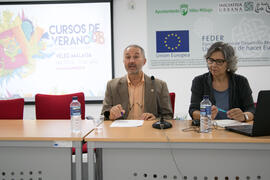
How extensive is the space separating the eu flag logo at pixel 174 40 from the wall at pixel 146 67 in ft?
0.85

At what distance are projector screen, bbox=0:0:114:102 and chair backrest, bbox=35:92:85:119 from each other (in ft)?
3.92

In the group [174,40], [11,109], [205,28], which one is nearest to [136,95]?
[11,109]

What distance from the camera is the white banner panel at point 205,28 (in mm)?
3420

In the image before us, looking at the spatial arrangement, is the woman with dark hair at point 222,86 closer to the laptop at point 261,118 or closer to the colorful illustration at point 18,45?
the laptop at point 261,118

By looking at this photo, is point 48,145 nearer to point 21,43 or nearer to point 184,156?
point 184,156

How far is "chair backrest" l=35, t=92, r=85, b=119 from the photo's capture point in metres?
2.35

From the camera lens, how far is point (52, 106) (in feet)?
7.77

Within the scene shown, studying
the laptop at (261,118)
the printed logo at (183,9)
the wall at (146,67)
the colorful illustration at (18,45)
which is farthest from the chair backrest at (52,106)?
the printed logo at (183,9)

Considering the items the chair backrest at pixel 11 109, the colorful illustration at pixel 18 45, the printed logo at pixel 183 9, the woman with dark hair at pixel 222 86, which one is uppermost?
the printed logo at pixel 183 9

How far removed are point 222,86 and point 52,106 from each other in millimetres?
1697

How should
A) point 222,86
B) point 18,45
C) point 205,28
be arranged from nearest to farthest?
point 222,86, point 205,28, point 18,45

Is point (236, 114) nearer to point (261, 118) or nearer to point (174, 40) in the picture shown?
point (261, 118)

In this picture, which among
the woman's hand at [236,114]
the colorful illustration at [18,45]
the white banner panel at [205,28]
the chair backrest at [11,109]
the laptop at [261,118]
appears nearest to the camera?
the laptop at [261,118]

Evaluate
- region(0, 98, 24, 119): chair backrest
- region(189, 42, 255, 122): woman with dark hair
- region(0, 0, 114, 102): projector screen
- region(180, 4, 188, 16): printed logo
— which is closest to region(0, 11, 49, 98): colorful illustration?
region(0, 0, 114, 102): projector screen
